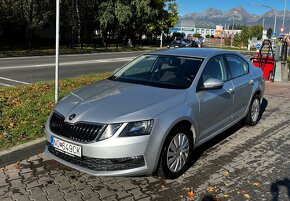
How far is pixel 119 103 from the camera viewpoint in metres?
4.03

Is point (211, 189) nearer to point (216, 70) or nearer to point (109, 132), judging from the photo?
point (109, 132)

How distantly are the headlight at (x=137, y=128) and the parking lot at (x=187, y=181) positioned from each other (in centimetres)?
74

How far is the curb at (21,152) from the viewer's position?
14.9ft

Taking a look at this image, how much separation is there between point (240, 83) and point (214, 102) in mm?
1176

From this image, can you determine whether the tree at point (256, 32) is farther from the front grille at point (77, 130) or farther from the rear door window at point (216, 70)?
the front grille at point (77, 130)

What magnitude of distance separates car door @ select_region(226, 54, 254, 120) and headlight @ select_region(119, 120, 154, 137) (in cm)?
226

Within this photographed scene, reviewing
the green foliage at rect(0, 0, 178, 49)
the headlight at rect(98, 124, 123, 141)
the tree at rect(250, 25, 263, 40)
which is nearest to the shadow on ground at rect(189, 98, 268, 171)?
the headlight at rect(98, 124, 123, 141)

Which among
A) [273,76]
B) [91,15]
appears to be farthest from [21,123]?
[91,15]

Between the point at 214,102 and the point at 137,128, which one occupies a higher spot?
the point at 214,102

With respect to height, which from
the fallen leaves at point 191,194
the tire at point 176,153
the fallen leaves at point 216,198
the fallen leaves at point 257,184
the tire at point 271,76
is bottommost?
the fallen leaves at point 216,198

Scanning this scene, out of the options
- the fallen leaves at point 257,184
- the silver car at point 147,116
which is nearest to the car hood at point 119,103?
the silver car at point 147,116

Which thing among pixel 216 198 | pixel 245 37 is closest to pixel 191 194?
pixel 216 198

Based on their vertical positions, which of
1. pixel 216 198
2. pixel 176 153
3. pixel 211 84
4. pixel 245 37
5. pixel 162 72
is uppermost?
pixel 245 37

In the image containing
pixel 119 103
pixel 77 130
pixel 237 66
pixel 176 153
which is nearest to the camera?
pixel 77 130
